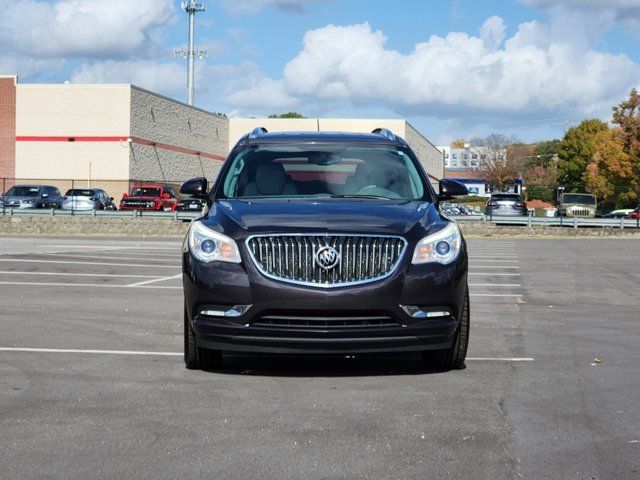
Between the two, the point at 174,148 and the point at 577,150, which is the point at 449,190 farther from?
the point at 577,150

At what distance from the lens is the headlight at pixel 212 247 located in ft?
22.8

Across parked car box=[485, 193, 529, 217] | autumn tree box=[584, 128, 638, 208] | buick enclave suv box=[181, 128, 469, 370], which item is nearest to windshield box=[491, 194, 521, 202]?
parked car box=[485, 193, 529, 217]

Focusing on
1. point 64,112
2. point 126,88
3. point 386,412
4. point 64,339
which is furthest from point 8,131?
point 386,412

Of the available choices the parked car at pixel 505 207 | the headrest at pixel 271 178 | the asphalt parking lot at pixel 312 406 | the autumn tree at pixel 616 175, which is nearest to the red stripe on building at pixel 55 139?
the parked car at pixel 505 207

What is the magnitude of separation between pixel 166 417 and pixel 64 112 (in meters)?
55.2

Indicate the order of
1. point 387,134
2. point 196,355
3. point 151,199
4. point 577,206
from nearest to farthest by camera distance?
point 196,355 < point 387,134 < point 151,199 < point 577,206

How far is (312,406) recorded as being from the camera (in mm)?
6277

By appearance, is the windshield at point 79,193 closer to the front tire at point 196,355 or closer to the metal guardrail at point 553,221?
the metal guardrail at point 553,221

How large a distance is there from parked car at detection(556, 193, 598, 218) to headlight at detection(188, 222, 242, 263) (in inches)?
1844

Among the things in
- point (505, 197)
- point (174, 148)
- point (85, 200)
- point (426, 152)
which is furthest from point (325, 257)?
point (426, 152)

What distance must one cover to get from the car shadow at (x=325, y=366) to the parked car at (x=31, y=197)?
3927 cm

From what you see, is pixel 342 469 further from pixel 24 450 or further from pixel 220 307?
pixel 220 307

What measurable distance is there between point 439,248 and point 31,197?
4181 centimetres

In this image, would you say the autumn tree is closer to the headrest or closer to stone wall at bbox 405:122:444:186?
stone wall at bbox 405:122:444:186
